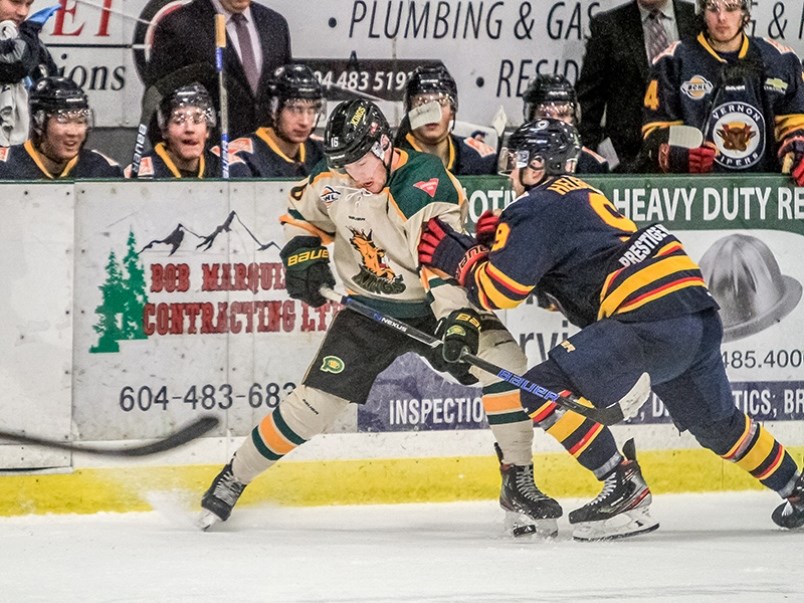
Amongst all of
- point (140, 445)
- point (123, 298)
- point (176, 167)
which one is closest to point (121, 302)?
point (123, 298)

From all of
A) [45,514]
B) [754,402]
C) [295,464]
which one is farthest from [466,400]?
[45,514]

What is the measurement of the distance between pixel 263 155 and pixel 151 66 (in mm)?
659

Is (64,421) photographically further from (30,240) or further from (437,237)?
(437,237)

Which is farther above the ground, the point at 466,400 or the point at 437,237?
the point at 437,237

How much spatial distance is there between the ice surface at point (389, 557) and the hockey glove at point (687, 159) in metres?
1.10

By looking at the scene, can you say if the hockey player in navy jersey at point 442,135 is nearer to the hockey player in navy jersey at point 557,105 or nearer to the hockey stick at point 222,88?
the hockey player in navy jersey at point 557,105

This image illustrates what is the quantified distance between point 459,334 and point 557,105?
56.7 inches

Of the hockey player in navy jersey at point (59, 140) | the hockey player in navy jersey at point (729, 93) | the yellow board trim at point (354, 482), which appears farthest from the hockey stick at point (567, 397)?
the hockey player in navy jersey at point (729, 93)

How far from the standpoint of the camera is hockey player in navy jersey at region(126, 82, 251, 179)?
5.28 meters

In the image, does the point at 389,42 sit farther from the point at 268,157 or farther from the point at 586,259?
the point at 586,259

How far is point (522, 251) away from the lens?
430 centimetres

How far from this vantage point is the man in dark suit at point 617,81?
5.86 metres

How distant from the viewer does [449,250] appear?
14.6 feet

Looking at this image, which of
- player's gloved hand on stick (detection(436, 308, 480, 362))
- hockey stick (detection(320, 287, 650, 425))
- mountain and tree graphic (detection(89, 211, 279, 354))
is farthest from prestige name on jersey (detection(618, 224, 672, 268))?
mountain and tree graphic (detection(89, 211, 279, 354))
